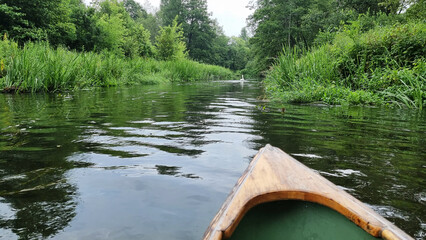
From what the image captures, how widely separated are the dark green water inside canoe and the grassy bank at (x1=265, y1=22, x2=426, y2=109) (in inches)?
86.7

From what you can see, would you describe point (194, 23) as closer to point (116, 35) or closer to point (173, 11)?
point (173, 11)

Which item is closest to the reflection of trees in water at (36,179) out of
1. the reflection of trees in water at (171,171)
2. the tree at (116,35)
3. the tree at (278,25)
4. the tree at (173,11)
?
the reflection of trees in water at (171,171)

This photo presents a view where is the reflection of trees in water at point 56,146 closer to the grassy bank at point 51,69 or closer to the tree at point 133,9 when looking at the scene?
the grassy bank at point 51,69

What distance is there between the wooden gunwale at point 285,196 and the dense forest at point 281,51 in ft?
18.6

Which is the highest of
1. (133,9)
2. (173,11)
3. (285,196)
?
(133,9)

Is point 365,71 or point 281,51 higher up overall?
point 281,51

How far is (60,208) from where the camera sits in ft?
5.07

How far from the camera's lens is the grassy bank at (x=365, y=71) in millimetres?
6309

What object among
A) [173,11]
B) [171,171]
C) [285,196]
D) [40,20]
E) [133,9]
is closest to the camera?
→ [285,196]

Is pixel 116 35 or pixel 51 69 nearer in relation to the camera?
pixel 51 69

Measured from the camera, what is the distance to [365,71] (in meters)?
7.79

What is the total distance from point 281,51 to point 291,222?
32.4 ft

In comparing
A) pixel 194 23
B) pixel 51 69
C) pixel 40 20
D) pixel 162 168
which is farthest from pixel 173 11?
pixel 162 168

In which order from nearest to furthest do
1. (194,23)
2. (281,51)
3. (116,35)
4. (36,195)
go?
(36,195) → (281,51) → (116,35) → (194,23)
